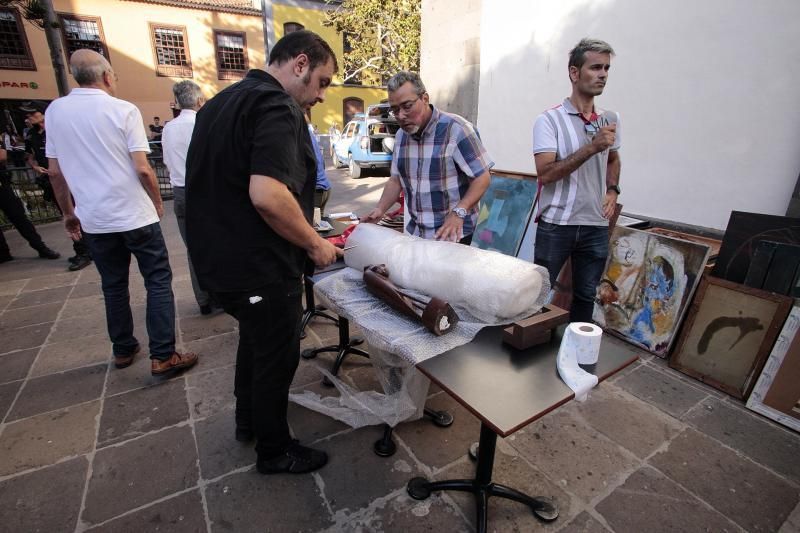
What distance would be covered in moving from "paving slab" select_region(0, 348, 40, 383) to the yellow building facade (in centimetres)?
1834

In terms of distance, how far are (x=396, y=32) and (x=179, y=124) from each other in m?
14.0

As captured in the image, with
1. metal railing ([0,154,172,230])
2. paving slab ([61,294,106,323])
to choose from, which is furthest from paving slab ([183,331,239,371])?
metal railing ([0,154,172,230])

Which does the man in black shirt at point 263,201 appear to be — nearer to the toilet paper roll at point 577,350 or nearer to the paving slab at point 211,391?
the paving slab at point 211,391

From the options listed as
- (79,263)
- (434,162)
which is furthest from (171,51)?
(434,162)

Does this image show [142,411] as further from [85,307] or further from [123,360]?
[85,307]

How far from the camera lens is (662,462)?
80.3 inches

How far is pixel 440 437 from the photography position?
2.20 metres

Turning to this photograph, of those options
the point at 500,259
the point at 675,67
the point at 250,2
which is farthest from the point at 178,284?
the point at 250,2

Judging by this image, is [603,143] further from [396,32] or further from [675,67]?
[396,32]

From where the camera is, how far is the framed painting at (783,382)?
2.28 m

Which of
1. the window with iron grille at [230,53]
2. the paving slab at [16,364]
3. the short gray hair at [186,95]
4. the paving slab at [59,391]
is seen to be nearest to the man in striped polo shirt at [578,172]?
the short gray hair at [186,95]

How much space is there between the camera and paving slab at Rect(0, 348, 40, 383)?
2.77m

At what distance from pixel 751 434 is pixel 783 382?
1.27 ft

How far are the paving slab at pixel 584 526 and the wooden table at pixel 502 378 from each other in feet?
1.23
